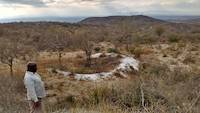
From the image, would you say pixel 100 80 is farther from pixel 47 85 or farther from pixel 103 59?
pixel 103 59

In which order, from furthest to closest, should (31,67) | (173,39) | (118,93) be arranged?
(173,39), (118,93), (31,67)

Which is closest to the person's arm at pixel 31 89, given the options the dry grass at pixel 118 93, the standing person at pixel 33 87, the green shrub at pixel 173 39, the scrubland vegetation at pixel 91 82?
the standing person at pixel 33 87

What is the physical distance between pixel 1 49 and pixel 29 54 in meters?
7.98

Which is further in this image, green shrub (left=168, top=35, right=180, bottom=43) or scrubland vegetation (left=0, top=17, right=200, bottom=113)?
green shrub (left=168, top=35, right=180, bottom=43)

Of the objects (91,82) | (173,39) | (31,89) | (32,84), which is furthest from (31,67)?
(173,39)

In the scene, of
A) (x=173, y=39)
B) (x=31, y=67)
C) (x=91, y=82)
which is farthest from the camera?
(x=173, y=39)

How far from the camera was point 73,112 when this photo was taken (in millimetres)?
8547

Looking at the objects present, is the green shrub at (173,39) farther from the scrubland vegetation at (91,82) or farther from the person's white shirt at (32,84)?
the person's white shirt at (32,84)

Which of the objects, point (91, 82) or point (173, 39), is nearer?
point (91, 82)

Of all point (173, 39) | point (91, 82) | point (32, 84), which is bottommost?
point (173, 39)

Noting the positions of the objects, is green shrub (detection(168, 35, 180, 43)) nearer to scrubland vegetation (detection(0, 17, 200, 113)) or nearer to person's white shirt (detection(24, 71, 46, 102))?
scrubland vegetation (detection(0, 17, 200, 113))

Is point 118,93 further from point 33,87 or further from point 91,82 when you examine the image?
point 91,82

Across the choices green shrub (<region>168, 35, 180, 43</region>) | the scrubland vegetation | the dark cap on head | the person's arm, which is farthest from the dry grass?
green shrub (<region>168, 35, 180, 43</region>)

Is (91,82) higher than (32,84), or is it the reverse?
(32,84)
